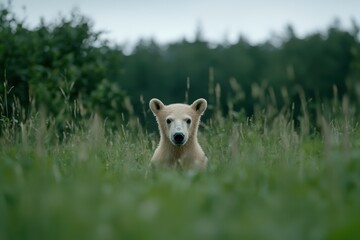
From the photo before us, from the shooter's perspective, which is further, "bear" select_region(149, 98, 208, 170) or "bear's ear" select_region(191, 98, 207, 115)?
"bear's ear" select_region(191, 98, 207, 115)

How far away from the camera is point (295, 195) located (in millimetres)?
3492

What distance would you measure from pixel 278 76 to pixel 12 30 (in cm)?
3695

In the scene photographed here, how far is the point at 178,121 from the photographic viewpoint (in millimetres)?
6980

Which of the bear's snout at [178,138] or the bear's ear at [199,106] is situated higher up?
the bear's ear at [199,106]

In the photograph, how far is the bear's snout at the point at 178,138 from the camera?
6660 mm

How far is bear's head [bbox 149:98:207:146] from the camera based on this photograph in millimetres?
6723

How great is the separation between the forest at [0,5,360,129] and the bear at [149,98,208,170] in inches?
13.8

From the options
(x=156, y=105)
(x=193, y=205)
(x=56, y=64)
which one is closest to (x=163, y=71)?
(x=56, y=64)

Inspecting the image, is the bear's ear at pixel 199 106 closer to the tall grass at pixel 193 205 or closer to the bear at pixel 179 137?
the bear at pixel 179 137

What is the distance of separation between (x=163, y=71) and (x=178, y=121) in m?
53.4

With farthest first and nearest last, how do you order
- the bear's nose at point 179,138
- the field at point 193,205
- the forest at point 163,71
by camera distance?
the forest at point 163,71 → the bear's nose at point 179,138 → the field at point 193,205

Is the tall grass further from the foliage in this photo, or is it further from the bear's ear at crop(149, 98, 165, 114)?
the foliage

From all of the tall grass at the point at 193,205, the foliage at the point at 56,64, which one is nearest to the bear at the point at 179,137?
the tall grass at the point at 193,205

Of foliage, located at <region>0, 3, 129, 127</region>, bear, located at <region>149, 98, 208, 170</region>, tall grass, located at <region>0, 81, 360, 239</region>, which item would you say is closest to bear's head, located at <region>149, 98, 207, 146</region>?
bear, located at <region>149, 98, 208, 170</region>
